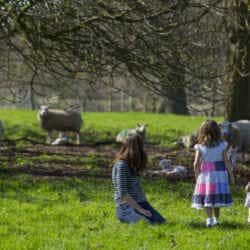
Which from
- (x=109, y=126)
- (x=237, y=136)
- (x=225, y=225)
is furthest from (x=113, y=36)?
(x=109, y=126)

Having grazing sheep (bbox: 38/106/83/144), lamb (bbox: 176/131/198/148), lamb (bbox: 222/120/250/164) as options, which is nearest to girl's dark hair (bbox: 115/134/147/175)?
lamb (bbox: 222/120/250/164)

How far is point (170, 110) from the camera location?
35.9m

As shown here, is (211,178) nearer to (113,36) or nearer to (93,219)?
(93,219)

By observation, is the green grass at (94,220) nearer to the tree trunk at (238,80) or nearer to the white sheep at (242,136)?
the white sheep at (242,136)

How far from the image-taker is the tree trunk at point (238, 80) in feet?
52.6

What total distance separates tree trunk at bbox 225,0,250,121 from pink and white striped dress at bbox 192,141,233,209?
6.31 metres

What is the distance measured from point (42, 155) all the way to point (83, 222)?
7.78 m

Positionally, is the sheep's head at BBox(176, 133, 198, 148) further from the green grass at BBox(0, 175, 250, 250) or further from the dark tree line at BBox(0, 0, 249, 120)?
the green grass at BBox(0, 175, 250, 250)

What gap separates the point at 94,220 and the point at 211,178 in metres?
1.72

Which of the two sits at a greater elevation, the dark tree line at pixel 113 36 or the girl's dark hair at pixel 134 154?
the dark tree line at pixel 113 36

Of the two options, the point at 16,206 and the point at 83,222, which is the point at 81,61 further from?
the point at 83,222

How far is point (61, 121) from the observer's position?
21359mm

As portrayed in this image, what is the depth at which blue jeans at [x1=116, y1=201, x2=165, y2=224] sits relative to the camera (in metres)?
8.80

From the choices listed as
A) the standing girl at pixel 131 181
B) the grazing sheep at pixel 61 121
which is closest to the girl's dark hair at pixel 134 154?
the standing girl at pixel 131 181
